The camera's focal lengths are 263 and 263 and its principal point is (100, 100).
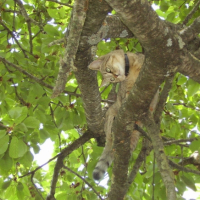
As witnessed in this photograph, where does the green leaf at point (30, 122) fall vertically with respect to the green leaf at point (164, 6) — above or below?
below

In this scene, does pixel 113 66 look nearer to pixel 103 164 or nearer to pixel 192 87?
pixel 192 87

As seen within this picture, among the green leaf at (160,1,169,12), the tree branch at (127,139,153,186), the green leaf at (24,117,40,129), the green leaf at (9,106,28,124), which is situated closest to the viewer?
the green leaf at (9,106,28,124)

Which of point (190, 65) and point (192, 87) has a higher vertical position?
point (192, 87)

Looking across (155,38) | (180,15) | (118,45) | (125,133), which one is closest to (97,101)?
(125,133)

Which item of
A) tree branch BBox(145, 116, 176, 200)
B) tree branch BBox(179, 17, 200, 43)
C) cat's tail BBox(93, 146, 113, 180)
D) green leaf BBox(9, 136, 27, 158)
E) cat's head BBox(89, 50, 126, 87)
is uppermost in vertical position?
cat's head BBox(89, 50, 126, 87)

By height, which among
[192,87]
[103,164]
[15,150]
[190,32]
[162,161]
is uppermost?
[192,87]

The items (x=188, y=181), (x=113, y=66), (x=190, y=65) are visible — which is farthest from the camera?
(x=113, y=66)

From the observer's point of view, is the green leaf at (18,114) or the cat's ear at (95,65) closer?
the green leaf at (18,114)

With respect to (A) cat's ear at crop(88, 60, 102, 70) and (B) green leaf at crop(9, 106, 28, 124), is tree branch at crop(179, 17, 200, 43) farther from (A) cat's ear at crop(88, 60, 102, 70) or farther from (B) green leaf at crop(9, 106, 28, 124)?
(B) green leaf at crop(9, 106, 28, 124)

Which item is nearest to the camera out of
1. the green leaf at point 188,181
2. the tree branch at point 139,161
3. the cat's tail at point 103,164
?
the green leaf at point 188,181

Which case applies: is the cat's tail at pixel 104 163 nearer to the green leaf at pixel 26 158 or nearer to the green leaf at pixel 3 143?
the green leaf at pixel 26 158

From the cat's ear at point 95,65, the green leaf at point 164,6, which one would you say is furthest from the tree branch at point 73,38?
the green leaf at point 164,6

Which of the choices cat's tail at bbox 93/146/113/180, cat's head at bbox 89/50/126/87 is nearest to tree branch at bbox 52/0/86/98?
cat's tail at bbox 93/146/113/180

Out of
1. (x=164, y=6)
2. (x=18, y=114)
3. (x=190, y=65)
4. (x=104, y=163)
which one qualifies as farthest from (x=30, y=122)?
(x=164, y=6)
